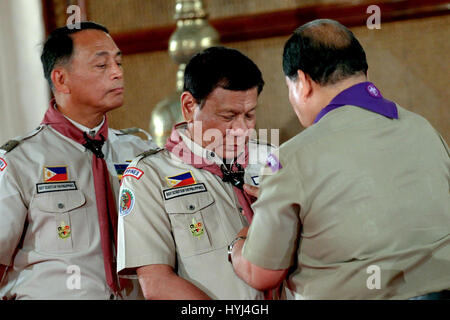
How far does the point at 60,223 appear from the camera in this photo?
6.39ft

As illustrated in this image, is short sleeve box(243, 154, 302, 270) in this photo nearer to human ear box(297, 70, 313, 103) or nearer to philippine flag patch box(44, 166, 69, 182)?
human ear box(297, 70, 313, 103)

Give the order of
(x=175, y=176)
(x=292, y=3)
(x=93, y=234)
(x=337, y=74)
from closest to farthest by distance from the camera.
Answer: (x=337, y=74) < (x=175, y=176) < (x=93, y=234) < (x=292, y=3)

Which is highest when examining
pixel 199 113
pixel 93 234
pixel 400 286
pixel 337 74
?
pixel 337 74

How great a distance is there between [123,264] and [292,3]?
169 centimetres

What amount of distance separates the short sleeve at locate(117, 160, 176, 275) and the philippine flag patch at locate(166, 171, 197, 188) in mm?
39

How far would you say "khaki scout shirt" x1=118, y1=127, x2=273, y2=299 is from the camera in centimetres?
167

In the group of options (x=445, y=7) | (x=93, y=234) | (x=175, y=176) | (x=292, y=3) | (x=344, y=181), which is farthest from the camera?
(x=292, y=3)

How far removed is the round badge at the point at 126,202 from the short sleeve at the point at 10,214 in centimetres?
37

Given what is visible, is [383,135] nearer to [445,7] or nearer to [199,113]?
[199,113]

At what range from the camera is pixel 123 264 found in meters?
1.67

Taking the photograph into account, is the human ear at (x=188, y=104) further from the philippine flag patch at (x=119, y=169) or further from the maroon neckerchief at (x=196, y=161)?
the philippine flag patch at (x=119, y=169)

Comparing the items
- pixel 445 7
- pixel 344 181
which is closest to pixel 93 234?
pixel 344 181

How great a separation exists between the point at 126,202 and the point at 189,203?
0.53 feet

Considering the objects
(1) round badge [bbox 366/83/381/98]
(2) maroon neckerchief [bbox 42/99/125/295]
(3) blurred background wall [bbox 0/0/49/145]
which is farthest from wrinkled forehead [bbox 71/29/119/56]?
(3) blurred background wall [bbox 0/0/49/145]
